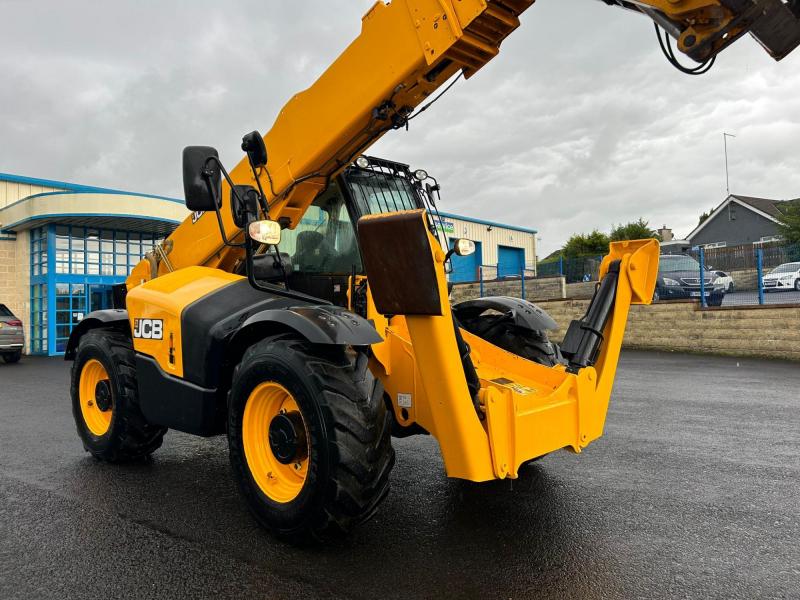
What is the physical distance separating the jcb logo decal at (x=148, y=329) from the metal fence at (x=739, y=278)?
11948mm

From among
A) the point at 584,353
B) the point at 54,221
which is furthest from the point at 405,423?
the point at 54,221

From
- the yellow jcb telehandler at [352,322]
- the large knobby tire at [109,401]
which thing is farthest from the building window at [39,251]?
the yellow jcb telehandler at [352,322]

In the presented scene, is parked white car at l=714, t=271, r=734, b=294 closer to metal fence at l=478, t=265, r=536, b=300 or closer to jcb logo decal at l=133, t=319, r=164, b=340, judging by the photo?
metal fence at l=478, t=265, r=536, b=300

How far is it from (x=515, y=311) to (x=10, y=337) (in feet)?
51.8

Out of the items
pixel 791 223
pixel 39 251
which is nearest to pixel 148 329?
pixel 39 251

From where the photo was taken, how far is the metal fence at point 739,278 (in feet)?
40.0

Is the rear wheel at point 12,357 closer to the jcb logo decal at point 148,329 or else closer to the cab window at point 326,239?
the jcb logo decal at point 148,329

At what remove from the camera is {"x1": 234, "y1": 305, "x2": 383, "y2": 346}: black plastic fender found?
2877 mm

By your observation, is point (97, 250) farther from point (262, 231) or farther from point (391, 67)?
point (391, 67)

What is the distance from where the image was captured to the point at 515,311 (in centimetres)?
433

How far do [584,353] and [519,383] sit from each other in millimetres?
496

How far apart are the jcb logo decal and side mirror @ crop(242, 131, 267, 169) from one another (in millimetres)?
1278

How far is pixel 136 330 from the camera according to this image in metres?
4.26

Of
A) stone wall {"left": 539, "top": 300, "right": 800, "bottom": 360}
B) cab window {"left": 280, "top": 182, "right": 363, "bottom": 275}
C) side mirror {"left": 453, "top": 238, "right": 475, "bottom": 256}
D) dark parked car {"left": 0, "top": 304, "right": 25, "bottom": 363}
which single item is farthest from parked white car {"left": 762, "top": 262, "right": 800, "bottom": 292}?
dark parked car {"left": 0, "top": 304, "right": 25, "bottom": 363}
